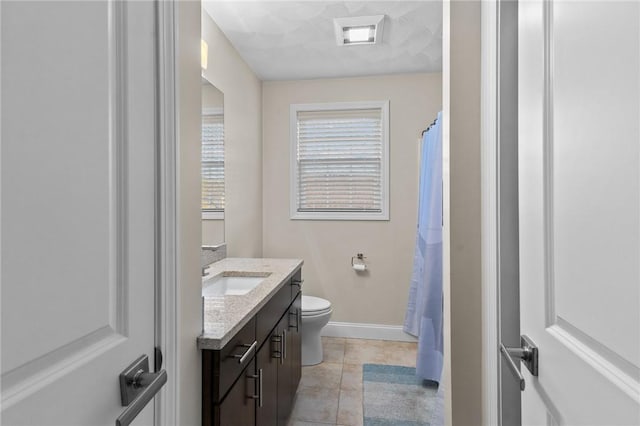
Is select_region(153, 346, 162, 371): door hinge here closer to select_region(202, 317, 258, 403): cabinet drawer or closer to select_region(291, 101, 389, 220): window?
select_region(202, 317, 258, 403): cabinet drawer

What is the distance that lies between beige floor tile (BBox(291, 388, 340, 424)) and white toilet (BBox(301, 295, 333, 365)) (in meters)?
0.37

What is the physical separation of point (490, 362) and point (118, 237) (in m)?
1.14

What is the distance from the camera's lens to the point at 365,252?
11.0 feet

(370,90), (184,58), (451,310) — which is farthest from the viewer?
(370,90)

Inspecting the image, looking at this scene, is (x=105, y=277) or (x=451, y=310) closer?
(x=105, y=277)

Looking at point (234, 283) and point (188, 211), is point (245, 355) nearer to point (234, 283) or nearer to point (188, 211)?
point (188, 211)

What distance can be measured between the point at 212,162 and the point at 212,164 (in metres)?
0.01

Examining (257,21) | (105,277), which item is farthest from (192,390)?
(257,21)

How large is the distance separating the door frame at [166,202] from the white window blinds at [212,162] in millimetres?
1447

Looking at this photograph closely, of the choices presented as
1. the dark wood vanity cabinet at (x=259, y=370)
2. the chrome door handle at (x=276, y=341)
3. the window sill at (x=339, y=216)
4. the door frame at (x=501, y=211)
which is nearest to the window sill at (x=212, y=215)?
the dark wood vanity cabinet at (x=259, y=370)

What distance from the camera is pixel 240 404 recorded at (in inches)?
50.8

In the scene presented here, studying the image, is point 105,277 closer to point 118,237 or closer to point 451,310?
point 118,237

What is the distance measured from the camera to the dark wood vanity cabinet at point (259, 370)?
3.60 ft

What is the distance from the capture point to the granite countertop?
3.59 feet
